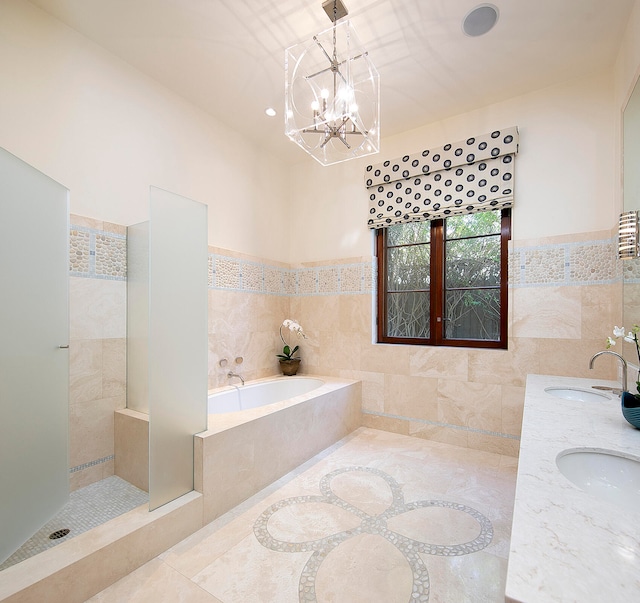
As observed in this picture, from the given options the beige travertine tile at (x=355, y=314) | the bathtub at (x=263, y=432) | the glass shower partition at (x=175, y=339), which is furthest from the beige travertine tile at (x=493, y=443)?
the glass shower partition at (x=175, y=339)

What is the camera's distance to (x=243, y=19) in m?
2.08

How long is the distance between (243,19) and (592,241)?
108 inches

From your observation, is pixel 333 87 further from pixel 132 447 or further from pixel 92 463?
pixel 92 463

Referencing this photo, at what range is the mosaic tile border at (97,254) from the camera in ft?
7.05

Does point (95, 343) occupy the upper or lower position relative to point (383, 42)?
lower

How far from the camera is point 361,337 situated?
3.50 meters

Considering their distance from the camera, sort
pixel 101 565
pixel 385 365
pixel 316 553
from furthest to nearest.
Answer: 1. pixel 385 365
2. pixel 316 553
3. pixel 101 565

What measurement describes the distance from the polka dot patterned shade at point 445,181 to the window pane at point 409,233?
15 cm

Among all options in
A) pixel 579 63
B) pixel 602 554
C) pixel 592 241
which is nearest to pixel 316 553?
pixel 602 554

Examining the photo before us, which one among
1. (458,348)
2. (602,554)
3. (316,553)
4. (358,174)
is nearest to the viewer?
(602,554)

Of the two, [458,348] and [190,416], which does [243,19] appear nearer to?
[190,416]

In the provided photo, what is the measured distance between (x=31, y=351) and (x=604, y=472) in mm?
2225

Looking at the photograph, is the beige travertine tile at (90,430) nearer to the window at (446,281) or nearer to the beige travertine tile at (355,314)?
the beige travertine tile at (355,314)

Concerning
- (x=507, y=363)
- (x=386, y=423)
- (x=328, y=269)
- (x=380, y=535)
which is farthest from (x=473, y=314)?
(x=380, y=535)
